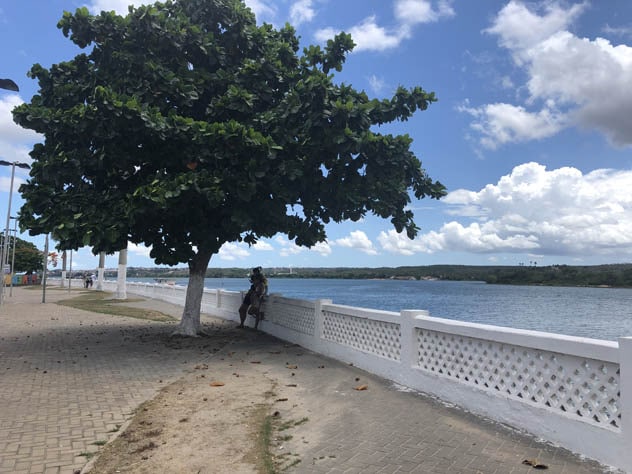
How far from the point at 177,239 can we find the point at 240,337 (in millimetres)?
3015

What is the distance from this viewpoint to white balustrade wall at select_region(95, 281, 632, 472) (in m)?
4.05

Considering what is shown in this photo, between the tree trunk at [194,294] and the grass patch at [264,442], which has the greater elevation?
the tree trunk at [194,294]

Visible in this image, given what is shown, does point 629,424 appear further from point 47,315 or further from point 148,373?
point 47,315

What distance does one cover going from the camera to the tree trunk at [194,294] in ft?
38.4

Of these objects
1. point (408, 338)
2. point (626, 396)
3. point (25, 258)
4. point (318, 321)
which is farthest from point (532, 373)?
point (25, 258)

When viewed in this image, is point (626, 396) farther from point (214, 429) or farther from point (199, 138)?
point (199, 138)

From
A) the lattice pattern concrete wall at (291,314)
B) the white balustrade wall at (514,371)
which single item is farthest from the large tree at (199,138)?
the white balustrade wall at (514,371)

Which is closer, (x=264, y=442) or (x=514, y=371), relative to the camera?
(x=264, y=442)

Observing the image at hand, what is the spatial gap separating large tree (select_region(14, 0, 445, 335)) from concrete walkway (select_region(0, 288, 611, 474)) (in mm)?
2334

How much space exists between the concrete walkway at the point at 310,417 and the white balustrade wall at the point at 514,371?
19 centimetres

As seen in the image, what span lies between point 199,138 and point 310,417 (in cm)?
543

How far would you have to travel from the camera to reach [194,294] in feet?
38.6

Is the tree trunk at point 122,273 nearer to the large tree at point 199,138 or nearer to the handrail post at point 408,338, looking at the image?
the large tree at point 199,138

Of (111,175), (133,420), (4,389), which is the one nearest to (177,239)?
(111,175)
